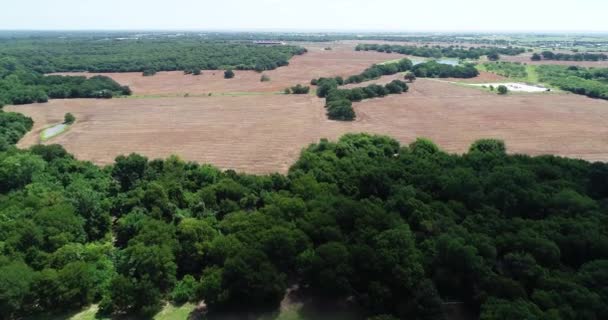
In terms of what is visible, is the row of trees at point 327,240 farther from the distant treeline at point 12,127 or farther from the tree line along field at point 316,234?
the distant treeline at point 12,127

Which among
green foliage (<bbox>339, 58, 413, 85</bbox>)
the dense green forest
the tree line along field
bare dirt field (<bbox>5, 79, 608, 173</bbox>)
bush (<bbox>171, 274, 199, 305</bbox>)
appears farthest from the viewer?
the dense green forest

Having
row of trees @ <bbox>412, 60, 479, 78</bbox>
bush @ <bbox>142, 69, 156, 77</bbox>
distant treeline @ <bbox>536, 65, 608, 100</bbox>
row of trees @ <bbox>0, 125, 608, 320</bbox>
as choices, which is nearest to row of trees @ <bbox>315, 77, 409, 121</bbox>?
row of trees @ <bbox>412, 60, 479, 78</bbox>

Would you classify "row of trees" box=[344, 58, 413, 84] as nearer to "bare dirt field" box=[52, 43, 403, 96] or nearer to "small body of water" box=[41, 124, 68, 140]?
"bare dirt field" box=[52, 43, 403, 96]

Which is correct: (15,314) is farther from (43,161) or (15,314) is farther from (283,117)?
(283,117)

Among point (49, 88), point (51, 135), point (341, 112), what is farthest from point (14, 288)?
point (49, 88)

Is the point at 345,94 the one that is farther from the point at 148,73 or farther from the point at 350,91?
the point at 148,73

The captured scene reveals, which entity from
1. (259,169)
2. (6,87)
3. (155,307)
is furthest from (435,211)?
(6,87)
